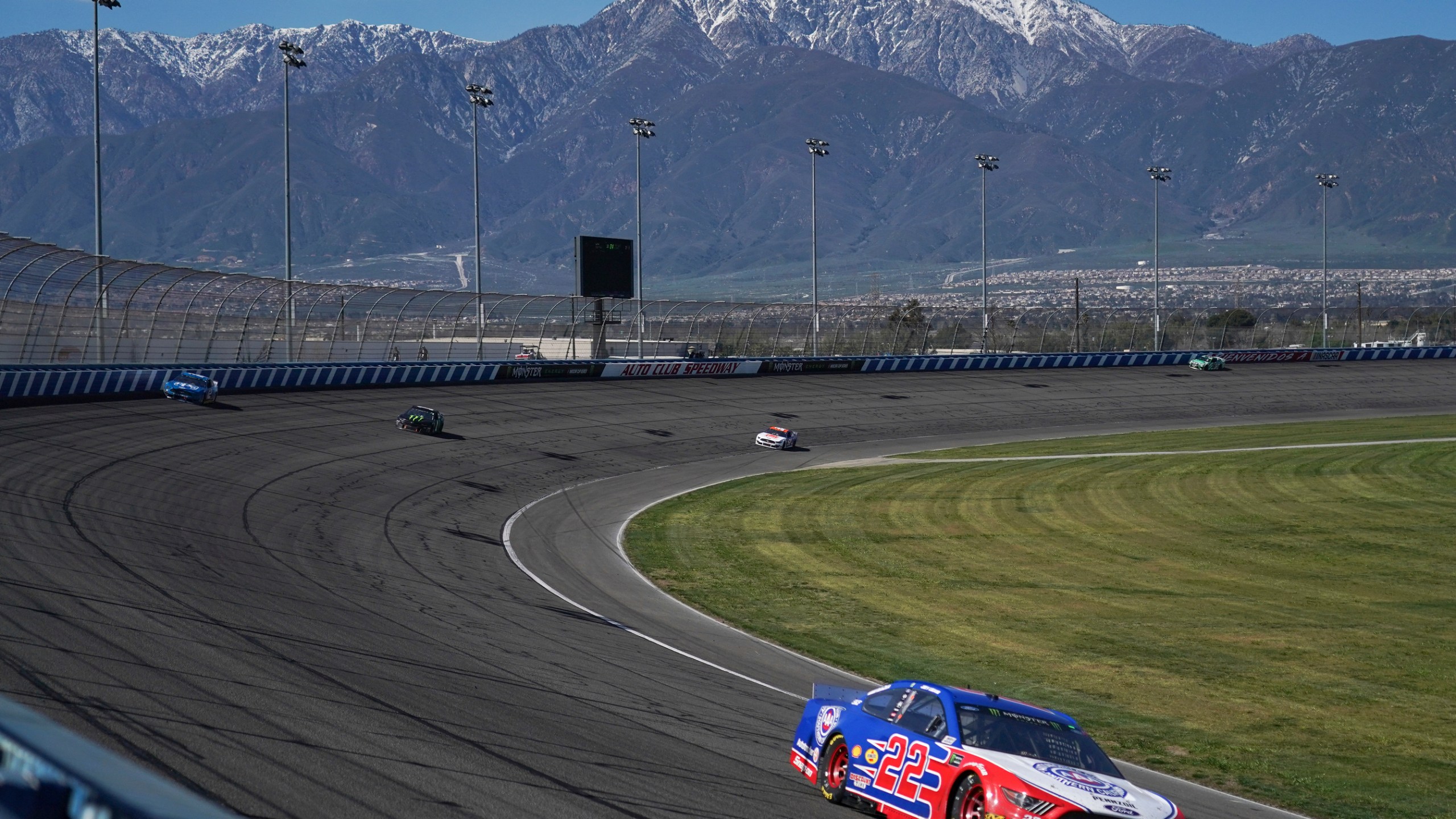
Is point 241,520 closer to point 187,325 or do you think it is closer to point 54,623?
point 54,623

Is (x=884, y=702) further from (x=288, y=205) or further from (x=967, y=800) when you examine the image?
(x=288, y=205)

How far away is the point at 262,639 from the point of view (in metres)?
13.4

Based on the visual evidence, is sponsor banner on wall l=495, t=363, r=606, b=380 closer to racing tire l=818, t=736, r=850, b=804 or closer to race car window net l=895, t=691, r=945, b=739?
racing tire l=818, t=736, r=850, b=804

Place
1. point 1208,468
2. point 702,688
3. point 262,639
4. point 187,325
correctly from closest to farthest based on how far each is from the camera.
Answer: point 262,639, point 702,688, point 1208,468, point 187,325

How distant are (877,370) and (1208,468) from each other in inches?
1119

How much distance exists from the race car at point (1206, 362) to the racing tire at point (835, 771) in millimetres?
70592

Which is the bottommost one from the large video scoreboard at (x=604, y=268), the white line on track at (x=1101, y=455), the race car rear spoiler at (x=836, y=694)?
the white line on track at (x=1101, y=455)

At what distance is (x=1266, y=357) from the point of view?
269 feet

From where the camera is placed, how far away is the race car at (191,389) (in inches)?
1566

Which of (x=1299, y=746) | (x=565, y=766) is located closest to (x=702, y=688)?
(x=565, y=766)

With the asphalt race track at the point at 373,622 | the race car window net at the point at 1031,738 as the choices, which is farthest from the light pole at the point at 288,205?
the race car window net at the point at 1031,738

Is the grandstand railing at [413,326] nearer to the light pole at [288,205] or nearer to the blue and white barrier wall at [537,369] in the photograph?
the light pole at [288,205]

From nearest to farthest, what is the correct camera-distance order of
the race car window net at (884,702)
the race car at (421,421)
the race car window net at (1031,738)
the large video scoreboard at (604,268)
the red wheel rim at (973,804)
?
the red wheel rim at (973,804) < the race car window net at (1031,738) < the race car window net at (884,702) < the race car at (421,421) < the large video scoreboard at (604,268)

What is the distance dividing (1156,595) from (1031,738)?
13.8m
